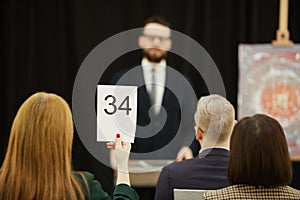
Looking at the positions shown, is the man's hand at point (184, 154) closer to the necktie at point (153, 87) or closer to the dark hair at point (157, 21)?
the necktie at point (153, 87)

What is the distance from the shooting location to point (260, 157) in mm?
1708

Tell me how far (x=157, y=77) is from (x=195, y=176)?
2.04 meters

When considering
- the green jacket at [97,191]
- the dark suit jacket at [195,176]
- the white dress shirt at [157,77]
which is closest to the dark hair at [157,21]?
the white dress shirt at [157,77]

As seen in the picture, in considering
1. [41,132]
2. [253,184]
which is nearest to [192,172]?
[253,184]

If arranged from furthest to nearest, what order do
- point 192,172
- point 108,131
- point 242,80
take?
1. point 242,80
2. point 192,172
3. point 108,131

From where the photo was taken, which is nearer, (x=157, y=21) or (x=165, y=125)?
(x=165, y=125)

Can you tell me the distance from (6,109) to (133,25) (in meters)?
1.28

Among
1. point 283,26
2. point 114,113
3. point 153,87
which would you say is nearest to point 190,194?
point 114,113

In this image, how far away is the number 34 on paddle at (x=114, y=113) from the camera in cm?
187

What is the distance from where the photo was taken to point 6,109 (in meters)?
4.54

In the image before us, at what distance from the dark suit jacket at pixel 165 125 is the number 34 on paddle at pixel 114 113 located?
1.94 meters

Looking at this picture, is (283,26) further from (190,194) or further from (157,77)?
(190,194)

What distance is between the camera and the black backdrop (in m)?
4.50

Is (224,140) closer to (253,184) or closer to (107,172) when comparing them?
(253,184)
